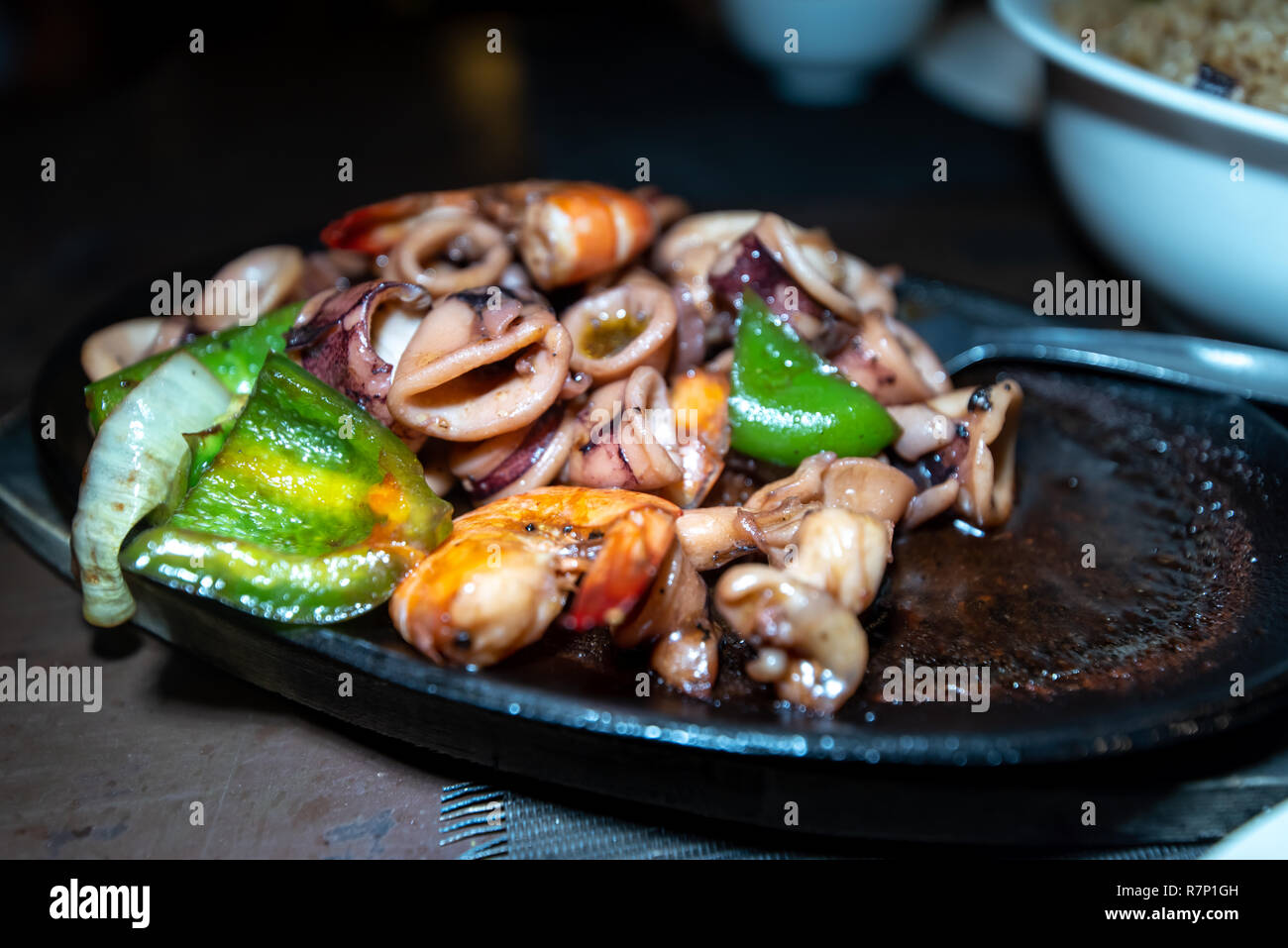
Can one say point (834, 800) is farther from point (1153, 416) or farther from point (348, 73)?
point (348, 73)

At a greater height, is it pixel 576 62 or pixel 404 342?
pixel 576 62

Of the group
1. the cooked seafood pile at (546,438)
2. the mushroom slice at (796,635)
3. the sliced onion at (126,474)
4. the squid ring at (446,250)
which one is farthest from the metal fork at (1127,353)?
the sliced onion at (126,474)

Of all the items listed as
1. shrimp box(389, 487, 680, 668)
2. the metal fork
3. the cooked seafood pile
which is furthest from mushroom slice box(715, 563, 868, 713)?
the metal fork

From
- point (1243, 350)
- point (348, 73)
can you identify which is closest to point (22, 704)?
point (1243, 350)

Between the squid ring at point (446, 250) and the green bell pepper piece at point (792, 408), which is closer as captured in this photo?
the green bell pepper piece at point (792, 408)

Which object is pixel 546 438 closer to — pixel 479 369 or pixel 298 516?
pixel 479 369

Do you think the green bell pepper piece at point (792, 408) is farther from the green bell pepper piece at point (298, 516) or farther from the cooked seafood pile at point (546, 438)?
the green bell pepper piece at point (298, 516)
